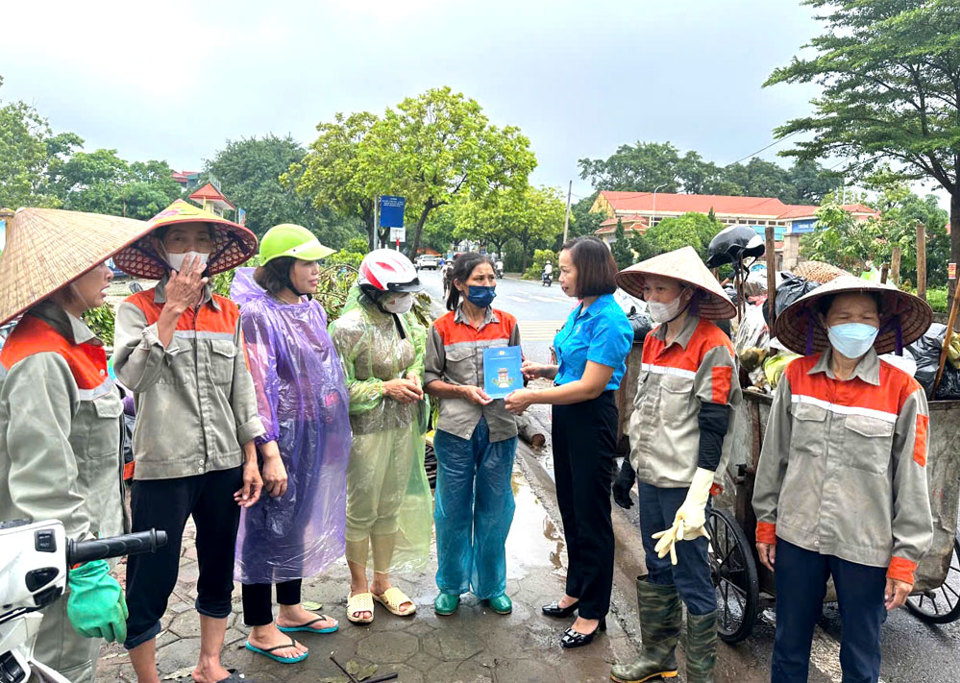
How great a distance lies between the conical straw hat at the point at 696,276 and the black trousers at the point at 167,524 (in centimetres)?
185

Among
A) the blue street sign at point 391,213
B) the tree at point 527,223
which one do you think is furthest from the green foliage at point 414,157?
the tree at point 527,223

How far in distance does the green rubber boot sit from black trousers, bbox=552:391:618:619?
299 millimetres

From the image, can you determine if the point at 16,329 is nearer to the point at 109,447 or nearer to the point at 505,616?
the point at 109,447

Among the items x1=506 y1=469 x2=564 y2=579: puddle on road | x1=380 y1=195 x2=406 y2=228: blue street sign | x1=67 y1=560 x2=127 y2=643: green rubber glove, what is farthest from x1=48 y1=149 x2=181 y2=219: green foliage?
x1=67 y1=560 x2=127 y2=643: green rubber glove

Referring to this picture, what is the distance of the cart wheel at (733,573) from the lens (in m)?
3.00

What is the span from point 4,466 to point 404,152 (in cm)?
1959

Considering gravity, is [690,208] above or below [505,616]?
above

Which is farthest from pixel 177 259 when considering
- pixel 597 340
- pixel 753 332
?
pixel 753 332

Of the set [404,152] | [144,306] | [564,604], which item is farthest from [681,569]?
[404,152]

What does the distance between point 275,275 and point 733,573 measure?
103 inches

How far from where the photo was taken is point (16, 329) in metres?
1.84

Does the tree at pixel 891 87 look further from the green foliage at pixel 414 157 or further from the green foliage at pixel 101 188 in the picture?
the green foliage at pixel 101 188

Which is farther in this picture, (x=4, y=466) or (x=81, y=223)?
(x=81, y=223)

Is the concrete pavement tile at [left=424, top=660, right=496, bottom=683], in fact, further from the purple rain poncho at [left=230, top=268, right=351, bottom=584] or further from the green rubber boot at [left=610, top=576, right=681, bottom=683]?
the purple rain poncho at [left=230, top=268, right=351, bottom=584]
